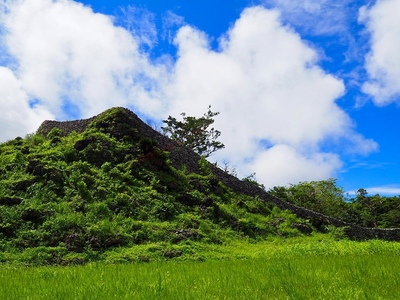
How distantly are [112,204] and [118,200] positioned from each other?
78cm

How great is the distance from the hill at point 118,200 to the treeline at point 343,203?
16415mm

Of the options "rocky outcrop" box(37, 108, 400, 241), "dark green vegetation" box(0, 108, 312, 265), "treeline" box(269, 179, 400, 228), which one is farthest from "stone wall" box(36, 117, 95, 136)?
"treeline" box(269, 179, 400, 228)

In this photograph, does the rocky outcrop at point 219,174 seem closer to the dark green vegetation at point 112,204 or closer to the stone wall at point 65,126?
the stone wall at point 65,126

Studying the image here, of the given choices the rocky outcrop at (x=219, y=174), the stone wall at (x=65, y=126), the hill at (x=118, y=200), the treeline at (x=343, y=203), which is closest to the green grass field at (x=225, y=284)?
the hill at (x=118, y=200)

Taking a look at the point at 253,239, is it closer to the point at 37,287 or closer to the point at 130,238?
the point at 130,238

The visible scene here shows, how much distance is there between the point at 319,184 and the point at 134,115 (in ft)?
119

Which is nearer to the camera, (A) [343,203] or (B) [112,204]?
(B) [112,204]

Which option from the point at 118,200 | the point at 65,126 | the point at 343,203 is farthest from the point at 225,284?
the point at 343,203

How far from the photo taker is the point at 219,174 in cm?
3819

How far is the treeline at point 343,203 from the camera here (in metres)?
51.1

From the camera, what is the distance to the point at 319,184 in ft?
205

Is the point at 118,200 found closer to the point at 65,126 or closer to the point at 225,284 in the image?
the point at 65,126

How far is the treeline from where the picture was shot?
51125mm

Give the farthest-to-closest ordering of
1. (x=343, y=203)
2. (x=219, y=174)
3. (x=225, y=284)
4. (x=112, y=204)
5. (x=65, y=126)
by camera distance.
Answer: (x=343, y=203) < (x=219, y=174) < (x=65, y=126) < (x=112, y=204) < (x=225, y=284)
